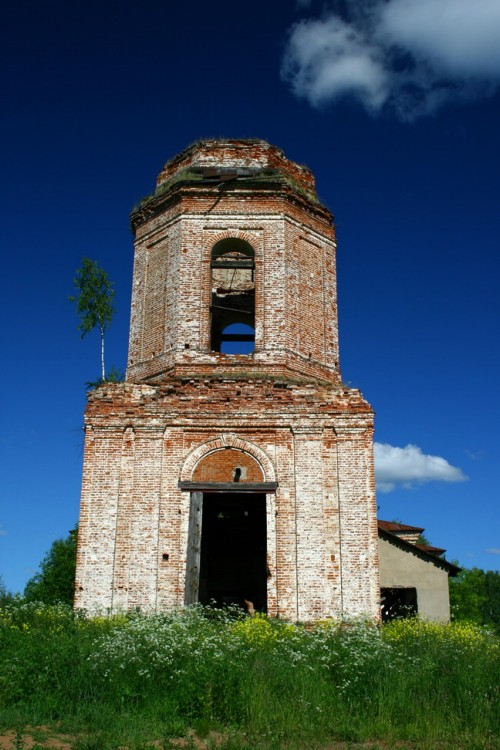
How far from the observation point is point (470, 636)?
1000 centimetres

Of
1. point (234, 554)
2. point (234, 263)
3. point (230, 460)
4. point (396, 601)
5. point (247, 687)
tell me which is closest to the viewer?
point (247, 687)

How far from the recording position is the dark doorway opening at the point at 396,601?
17.1 m

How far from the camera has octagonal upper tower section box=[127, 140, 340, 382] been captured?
12.1m

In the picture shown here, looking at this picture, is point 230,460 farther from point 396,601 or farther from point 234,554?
point 396,601

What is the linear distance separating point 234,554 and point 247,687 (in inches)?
365

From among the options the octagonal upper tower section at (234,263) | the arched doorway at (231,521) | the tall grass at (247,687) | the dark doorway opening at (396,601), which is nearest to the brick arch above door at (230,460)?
the arched doorway at (231,521)

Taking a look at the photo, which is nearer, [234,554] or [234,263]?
[234,263]

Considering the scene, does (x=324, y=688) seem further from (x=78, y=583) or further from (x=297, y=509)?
(x=78, y=583)

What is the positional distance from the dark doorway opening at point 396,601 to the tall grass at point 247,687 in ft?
29.8

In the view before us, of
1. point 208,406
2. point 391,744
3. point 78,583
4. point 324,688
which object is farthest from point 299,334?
point 391,744

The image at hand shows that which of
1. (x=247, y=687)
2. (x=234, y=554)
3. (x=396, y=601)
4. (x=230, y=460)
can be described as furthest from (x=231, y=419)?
(x=396, y=601)

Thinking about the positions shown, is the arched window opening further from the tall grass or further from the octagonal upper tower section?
the tall grass

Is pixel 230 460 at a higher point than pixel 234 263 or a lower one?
lower

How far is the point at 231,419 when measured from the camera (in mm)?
11242
